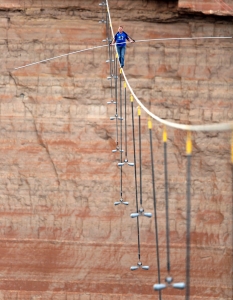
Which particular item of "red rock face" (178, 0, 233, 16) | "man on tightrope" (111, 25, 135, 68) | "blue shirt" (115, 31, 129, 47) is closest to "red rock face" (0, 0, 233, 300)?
"red rock face" (178, 0, 233, 16)

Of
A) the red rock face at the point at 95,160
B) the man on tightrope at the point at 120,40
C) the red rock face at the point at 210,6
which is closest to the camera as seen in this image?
the man on tightrope at the point at 120,40

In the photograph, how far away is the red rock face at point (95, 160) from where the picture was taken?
10195 mm

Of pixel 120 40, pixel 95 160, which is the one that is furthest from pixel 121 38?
pixel 95 160

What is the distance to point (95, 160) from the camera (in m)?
10.3

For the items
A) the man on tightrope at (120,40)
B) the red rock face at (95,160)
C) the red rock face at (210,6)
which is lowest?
the red rock face at (95,160)

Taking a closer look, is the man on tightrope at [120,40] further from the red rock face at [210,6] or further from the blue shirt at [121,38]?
the red rock face at [210,6]

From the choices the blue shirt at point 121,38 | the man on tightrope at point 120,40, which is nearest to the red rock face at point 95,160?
the man on tightrope at point 120,40

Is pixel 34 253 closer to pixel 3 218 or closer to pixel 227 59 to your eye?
pixel 3 218

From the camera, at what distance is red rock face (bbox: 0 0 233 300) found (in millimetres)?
10195

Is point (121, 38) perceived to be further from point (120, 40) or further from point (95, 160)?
point (95, 160)

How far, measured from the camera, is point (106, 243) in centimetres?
1025

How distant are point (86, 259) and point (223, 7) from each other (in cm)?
361

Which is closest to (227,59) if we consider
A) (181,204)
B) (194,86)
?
(194,86)

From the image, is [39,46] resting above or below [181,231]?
above
